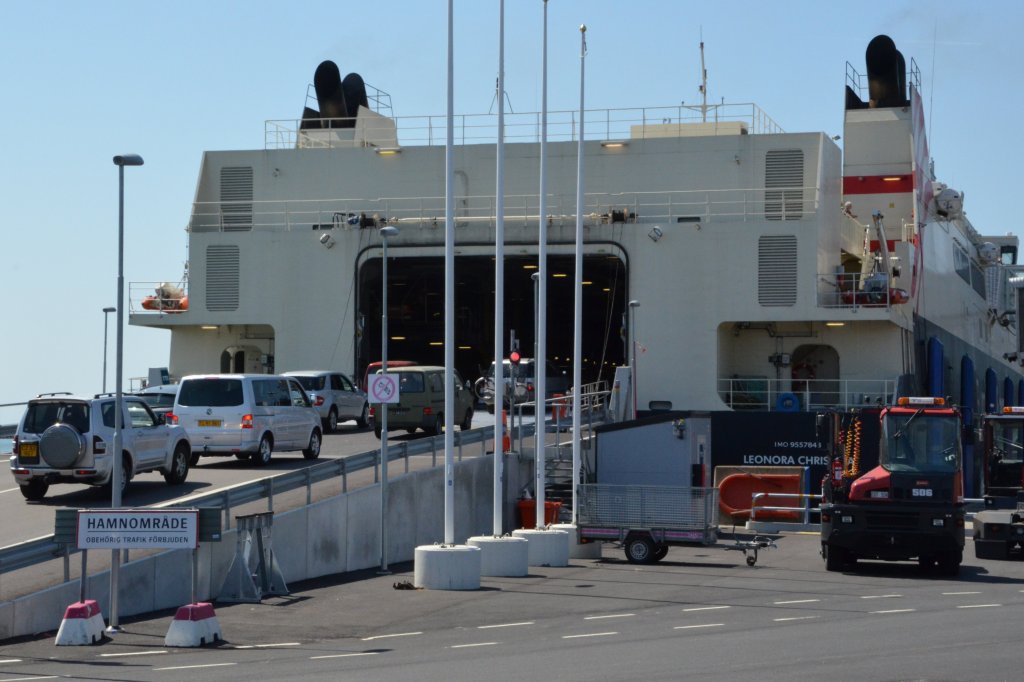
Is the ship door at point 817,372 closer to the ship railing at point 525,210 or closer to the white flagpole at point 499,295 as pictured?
the ship railing at point 525,210

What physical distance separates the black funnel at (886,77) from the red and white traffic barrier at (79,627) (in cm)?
4040

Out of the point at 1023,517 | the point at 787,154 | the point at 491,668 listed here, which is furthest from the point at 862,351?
the point at 491,668

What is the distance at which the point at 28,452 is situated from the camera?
23.8 metres

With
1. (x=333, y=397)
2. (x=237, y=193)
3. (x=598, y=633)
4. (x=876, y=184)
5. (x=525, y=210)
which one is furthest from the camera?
(x=876, y=184)

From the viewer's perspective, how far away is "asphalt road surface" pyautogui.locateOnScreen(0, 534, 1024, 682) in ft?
42.8

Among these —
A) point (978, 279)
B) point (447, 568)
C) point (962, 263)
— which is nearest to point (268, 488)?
point (447, 568)

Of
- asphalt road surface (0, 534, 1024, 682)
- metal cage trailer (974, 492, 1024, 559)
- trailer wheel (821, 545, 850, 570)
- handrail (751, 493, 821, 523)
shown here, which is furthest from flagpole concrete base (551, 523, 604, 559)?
metal cage trailer (974, 492, 1024, 559)

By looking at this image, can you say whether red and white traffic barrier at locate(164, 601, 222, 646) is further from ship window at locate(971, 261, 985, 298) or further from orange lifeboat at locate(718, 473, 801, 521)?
ship window at locate(971, 261, 985, 298)

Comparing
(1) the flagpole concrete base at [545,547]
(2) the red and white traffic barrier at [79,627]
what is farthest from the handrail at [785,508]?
(2) the red and white traffic barrier at [79,627]

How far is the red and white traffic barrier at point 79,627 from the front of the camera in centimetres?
1477

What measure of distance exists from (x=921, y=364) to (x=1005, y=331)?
31833 mm

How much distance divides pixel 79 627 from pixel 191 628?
3.80 ft

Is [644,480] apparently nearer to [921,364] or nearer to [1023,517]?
[1023,517]

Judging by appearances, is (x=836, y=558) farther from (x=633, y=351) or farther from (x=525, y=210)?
(x=525, y=210)
